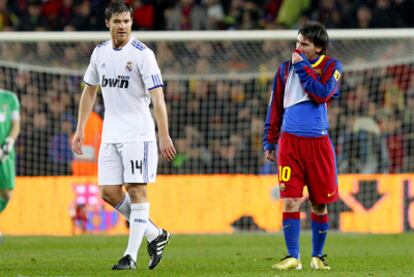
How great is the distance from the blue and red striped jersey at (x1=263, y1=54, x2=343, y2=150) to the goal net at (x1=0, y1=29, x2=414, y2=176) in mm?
9175

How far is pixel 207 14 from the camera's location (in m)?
23.4

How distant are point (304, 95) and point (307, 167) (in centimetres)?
62

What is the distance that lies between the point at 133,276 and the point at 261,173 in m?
11.1

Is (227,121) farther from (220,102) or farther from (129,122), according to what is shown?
(129,122)

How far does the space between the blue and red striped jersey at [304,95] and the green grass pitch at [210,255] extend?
1.22 meters

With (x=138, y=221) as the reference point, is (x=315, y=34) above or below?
above

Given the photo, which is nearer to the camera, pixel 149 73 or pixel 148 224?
pixel 149 73

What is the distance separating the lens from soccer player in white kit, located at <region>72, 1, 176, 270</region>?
33.2 feet

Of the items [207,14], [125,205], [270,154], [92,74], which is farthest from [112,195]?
[207,14]

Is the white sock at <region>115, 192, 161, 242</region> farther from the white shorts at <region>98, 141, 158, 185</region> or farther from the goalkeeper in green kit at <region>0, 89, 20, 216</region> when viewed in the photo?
the goalkeeper in green kit at <region>0, 89, 20, 216</region>

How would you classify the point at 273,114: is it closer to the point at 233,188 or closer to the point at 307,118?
the point at 307,118

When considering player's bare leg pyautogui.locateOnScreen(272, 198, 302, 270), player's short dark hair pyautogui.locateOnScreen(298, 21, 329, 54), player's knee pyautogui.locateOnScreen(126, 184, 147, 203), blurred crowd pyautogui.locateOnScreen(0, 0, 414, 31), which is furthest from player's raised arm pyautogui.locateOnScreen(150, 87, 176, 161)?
blurred crowd pyautogui.locateOnScreen(0, 0, 414, 31)

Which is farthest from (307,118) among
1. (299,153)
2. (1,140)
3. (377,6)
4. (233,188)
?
(377,6)

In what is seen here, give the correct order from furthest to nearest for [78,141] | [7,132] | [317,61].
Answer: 1. [7,132]
2. [78,141]
3. [317,61]
